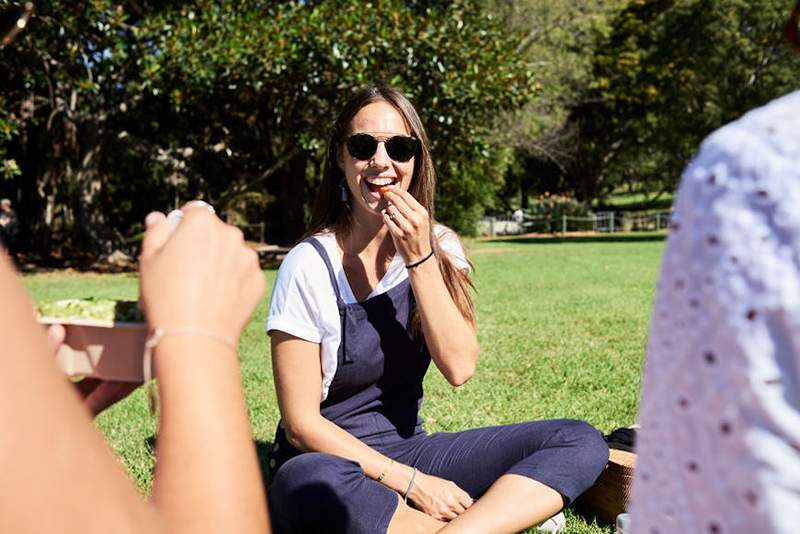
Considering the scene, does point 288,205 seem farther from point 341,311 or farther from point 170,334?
point 170,334

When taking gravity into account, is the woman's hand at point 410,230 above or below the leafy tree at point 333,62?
below

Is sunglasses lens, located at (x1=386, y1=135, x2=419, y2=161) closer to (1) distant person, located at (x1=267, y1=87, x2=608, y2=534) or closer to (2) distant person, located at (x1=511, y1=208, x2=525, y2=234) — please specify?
(1) distant person, located at (x1=267, y1=87, x2=608, y2=534)

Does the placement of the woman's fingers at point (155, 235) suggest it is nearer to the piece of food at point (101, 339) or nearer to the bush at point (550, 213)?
the piece of food at point (101, 339)

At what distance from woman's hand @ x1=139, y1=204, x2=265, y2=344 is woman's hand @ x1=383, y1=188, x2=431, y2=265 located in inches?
70.7

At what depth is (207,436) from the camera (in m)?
0.91

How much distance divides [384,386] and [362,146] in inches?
38.3

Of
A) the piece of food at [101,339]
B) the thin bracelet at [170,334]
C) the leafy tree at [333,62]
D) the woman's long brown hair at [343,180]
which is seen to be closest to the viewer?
the thin bracelet at [170,334]

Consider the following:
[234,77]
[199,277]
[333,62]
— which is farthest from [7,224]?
[199,277]

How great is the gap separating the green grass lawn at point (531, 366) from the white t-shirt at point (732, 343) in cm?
281

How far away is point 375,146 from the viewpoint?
10.7ft

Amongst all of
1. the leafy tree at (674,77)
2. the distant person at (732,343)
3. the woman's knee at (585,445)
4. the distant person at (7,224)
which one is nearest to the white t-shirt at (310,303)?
the woman's knee at (585,445)

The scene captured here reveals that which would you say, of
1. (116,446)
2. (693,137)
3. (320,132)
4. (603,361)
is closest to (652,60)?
(693,137)

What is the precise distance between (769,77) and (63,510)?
29.4m

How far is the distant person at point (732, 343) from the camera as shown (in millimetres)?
625
